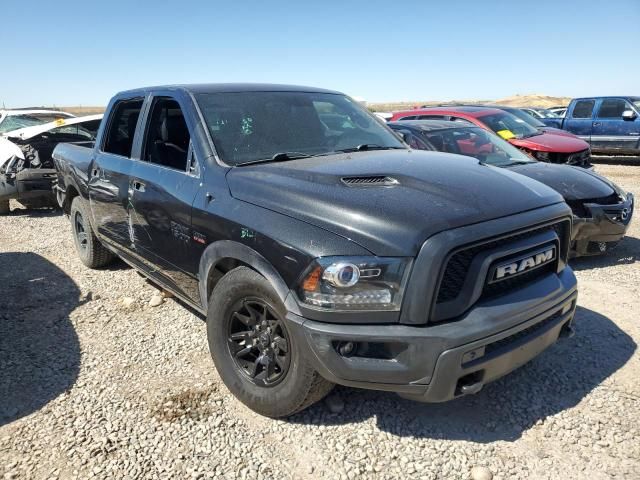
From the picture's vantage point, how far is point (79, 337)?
3.97 m

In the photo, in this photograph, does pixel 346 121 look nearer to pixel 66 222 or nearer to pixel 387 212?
pixel 387 212

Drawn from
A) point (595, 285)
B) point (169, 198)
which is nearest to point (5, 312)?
point (169, 198)

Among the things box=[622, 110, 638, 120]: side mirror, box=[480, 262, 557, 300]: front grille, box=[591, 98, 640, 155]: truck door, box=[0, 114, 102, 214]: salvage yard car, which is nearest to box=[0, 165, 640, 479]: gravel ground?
box=[480, 262, 557, 300]: front grille

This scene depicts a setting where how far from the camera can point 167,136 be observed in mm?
3719

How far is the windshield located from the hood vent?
3.48m

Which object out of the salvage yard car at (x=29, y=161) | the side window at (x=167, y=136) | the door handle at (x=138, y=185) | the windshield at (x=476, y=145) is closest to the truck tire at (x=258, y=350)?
the side window at (x=167, y=136)

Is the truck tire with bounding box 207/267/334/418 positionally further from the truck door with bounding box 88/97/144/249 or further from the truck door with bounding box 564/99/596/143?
the truck door with bounding box 564/99/596/143

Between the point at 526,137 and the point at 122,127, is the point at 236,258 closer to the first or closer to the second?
the point at 122,127

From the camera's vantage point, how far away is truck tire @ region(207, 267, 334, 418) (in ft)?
8.35

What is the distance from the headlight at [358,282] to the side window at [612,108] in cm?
1363

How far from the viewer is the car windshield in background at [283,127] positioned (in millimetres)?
3260

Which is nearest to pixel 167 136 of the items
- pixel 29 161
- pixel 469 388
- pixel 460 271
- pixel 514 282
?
pixel 460 271

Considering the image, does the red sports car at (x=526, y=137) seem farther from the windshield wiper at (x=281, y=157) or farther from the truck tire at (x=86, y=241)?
the truck tire at (x=86, y=241)

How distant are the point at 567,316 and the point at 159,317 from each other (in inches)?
126
